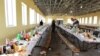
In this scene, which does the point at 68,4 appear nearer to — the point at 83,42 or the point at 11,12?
the point at 83,42

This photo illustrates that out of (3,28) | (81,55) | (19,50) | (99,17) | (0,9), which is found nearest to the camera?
(19,50)

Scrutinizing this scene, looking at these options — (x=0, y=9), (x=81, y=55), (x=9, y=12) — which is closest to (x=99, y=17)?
(x=81, y=55)

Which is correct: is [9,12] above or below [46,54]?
above

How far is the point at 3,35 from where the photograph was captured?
4.03 m

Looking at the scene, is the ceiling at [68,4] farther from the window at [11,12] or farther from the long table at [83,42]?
the window at [11,12]

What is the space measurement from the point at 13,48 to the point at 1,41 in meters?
0.98

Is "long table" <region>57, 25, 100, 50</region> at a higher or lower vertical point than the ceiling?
lower

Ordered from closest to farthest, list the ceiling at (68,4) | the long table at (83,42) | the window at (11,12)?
the window at (11,12)
the long table at (83,42)
the ceiling at (68,4)

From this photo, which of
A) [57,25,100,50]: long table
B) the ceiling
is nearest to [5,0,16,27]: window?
[57,25,100,50]: long table

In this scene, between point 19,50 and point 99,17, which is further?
point 99,17

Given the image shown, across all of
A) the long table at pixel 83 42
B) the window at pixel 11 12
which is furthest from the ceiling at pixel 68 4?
the window at pixel 11 12

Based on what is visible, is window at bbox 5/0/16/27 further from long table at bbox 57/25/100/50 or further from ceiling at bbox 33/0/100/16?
ceiling at bbox 33/0/100/16

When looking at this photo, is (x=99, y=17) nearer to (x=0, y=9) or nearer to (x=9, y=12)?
(x=9, y=12)

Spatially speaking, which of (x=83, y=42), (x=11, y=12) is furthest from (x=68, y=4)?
(x=11, y=12)
